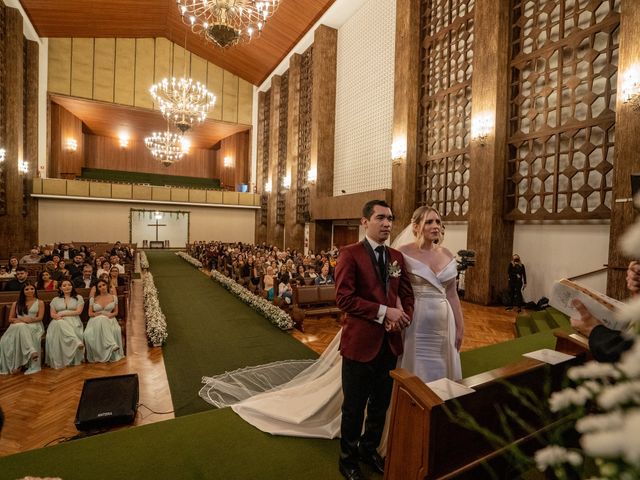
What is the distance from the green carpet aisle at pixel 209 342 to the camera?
4386 millimetres

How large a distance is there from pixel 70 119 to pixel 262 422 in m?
22.7

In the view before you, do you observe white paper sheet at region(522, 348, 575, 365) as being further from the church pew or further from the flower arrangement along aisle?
the flower arrangement along aisle

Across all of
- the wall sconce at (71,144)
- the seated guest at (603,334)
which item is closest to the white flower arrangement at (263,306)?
the seated guest at (603,334)

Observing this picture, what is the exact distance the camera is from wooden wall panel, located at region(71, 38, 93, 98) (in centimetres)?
1791

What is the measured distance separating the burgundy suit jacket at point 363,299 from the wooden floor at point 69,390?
232 centimetres

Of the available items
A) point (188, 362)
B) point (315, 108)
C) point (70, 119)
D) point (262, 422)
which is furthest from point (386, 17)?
point (70, 119)

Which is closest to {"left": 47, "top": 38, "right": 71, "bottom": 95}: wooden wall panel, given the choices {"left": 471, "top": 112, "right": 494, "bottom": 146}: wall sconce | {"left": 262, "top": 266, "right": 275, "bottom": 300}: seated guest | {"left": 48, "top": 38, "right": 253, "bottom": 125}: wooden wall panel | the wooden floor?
{"left": 48, "top": 38, "right": 253, "bottom": 125}: wooden wall panel

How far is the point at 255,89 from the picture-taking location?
22.5m

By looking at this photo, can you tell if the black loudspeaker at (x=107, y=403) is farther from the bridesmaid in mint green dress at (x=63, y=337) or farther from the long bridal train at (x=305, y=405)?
the bridesmaid in mint green dress at (x=63, y=337)

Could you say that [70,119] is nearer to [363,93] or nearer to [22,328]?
[363,93]

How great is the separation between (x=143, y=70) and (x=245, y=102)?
18.3 feet

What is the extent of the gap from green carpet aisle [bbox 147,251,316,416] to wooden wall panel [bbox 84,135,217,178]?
1894cm

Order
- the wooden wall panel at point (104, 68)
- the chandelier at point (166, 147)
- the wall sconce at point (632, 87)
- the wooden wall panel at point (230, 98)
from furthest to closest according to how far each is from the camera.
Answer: the wooden wall panel at point (230, 98)
the wooden wall panel at point (104, 68)
the chandelier at point (166, 147)
the wall sconce at point (632, 87)

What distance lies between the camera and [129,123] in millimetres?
22047
